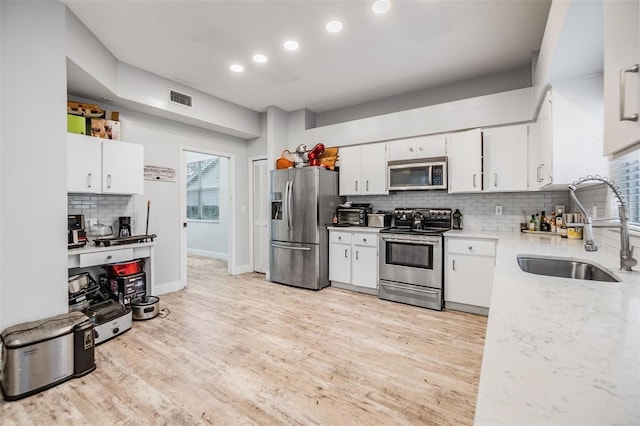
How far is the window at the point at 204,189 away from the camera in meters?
7.35

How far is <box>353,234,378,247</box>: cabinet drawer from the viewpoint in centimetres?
402

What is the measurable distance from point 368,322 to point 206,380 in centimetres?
166

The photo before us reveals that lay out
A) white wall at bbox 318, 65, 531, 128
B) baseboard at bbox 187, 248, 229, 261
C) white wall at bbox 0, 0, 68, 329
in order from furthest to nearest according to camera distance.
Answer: baseboard at bbox 187, 248, 229, 261 → white wall at bbox 318, 65, 531, 128 → white wall at bbox 0, 0, 68, 329

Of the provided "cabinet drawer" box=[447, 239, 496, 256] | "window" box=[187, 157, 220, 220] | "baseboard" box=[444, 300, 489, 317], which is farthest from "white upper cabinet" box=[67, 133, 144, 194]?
"baseboard" box=[444, 300, 489, 317]

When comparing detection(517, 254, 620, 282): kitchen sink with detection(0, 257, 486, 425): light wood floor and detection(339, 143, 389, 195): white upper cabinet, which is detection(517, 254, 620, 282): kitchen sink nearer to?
detection(0, 257, 486, 425): light wood floor

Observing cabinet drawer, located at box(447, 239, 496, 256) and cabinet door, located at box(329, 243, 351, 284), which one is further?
cabinet door, located at box(329, 243, 351, 284)

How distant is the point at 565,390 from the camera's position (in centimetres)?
55

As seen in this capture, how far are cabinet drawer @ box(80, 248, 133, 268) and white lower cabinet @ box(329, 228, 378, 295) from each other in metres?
2.59

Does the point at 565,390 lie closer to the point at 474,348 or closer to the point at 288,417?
the point at 288,417

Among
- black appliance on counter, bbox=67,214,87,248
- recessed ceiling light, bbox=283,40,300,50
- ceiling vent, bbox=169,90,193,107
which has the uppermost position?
recessed ceiling light, bbox=283,40,300,50

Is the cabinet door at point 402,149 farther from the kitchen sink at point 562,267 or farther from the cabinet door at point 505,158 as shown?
the kitchen sink at point 562,267

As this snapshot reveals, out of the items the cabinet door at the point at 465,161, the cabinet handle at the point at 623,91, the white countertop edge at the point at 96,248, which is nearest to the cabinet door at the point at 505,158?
the cabinet door at the point at 465,161

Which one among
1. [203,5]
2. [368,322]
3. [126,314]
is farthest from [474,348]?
[203,5]

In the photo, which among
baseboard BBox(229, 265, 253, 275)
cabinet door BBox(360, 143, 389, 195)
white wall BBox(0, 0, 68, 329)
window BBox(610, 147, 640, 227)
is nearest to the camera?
window BBox(610, 147, 640, 227)
